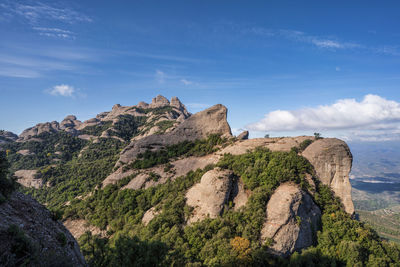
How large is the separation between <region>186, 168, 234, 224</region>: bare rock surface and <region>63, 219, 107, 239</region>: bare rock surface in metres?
21.3

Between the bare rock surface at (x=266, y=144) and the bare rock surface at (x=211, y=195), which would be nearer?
the bare rock surface at (x=211, y=195)

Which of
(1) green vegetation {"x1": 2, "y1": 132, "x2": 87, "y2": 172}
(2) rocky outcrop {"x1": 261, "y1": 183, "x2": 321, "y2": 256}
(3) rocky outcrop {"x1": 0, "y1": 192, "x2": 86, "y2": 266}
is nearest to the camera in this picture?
(3) rocky outcrop {"x1": 0, "y1": 192, "x2": 86, "y2": 266}

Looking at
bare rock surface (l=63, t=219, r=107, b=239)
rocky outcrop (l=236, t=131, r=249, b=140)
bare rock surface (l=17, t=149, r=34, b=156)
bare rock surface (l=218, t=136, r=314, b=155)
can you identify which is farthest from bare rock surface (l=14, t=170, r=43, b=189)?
rocky outcrop (l=236, t=131, r=249, b=140)

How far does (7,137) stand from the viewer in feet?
545

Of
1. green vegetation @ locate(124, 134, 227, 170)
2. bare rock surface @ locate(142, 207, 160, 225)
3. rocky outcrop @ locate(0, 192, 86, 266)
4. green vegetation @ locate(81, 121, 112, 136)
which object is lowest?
bare rock surface @ locate(142, 207, 160, 225)

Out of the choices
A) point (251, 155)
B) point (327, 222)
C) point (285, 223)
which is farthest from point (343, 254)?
point (251, 155)

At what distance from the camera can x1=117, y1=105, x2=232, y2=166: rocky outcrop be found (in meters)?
60.6

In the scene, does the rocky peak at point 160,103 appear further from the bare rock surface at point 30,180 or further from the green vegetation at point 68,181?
the bare rock surface at point 30,180

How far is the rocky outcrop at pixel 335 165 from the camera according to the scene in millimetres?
38031

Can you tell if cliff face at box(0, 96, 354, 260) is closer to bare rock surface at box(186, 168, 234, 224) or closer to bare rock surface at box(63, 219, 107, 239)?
bare rock surface at box(186, 168, 234, 224)

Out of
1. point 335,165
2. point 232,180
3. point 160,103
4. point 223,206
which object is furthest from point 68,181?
point 160,103

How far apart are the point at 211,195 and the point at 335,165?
26.3m

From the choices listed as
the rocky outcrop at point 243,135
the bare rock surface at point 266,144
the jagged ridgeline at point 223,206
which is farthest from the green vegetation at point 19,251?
the rocky outcrop at point 243,135

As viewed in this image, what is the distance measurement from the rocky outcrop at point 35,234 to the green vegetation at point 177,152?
3804cm
